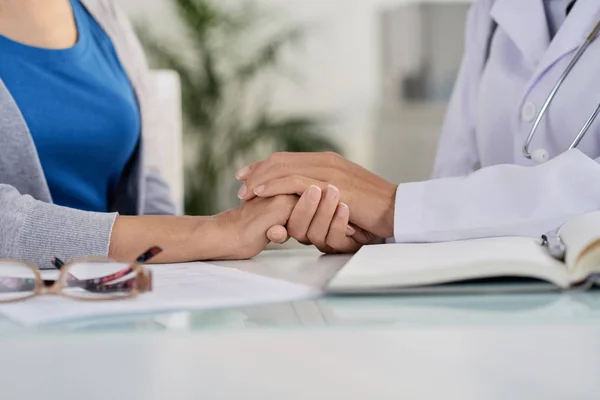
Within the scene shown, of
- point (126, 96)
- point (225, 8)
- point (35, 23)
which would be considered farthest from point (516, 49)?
point (225, 8)

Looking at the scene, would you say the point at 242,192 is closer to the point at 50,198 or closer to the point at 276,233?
the point at 276,233

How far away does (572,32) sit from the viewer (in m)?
1.25

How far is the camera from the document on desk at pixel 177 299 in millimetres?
581

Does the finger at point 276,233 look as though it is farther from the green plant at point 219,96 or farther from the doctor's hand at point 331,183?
the green plant at point 219,96

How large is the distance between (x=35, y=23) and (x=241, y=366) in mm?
1092

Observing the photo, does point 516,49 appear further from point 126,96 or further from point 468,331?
point 468,331

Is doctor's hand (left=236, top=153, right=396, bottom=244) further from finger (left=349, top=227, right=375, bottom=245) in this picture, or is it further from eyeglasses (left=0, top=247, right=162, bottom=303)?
eyeglasses (left=0, top=247, right=162, bottom=303)

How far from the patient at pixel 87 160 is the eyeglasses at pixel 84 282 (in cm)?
26

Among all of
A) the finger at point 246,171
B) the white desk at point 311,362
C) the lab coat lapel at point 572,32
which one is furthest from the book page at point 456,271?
the lab coat lapel at point 572,32

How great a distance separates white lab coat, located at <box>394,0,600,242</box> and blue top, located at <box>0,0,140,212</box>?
61 cm

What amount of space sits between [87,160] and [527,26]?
2.60 feet

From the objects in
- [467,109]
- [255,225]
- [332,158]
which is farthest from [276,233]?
[467,109]

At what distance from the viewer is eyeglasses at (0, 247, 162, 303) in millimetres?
649

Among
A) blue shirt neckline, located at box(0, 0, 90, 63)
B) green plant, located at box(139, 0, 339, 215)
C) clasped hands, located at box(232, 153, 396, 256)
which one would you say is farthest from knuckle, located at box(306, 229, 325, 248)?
green plant, located at box(139, 0, 339, 215)
